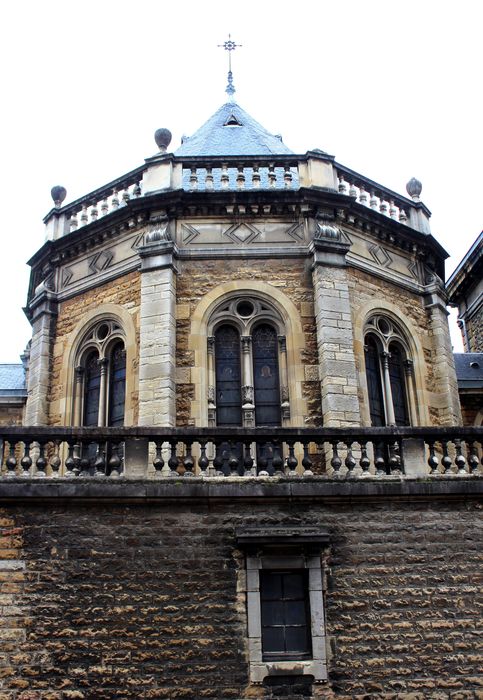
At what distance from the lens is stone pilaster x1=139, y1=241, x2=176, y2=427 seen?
14.5 meters

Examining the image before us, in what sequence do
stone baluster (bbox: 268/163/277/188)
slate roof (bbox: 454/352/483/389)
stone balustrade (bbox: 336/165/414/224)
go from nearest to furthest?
stone baluster (bbox: 268/163/277/188) → stone balustrade (bbox: 336/165/414/224) → slate roof (bbox: 454/352/483/389)

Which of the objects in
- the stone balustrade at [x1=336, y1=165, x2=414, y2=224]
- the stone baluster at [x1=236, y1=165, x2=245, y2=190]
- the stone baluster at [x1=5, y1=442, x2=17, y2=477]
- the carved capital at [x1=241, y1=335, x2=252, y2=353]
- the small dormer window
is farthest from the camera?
the small dormer window

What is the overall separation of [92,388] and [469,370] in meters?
10.9

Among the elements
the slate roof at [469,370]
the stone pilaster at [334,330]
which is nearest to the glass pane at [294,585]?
the stone pilaster at [334,330]

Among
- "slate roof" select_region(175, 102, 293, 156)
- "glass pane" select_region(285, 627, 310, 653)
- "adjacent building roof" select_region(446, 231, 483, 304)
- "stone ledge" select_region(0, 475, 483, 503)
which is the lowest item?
"glass pane" select_region(285, 627, 310, 653)

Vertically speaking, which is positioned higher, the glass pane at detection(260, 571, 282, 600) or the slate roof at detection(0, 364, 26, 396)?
the slate roof at detection(0, 364, 26, 396)

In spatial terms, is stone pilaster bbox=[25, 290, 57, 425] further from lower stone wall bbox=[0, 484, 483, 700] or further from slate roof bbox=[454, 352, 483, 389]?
slate roof bbox=[454, 352, 483, 389]

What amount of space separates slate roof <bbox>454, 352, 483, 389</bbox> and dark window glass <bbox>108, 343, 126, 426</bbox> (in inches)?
356

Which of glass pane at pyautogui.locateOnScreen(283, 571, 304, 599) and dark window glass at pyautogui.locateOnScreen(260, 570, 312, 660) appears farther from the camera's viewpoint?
glass pane at pyautogui.locateOnScreen(283, 571, 304, 599)

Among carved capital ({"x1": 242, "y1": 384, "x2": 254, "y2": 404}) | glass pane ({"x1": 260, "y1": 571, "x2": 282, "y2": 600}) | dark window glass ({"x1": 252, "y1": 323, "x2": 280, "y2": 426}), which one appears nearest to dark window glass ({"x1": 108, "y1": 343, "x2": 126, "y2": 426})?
carved capital ({"x1": 242, "y1": 384, "x2": 254, "y2": 404})

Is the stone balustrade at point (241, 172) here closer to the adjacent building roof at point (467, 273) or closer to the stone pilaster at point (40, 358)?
the stone pilaster at point (40, 358)

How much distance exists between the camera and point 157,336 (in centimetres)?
1509

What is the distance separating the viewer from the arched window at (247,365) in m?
15.1

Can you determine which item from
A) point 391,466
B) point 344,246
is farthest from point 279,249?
point 391,466
